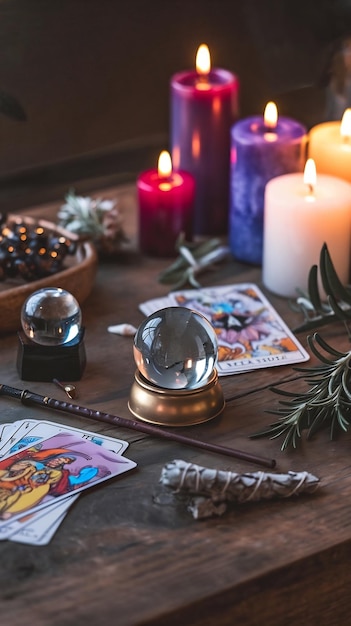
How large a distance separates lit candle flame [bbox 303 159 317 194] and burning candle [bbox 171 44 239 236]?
9.4 inches

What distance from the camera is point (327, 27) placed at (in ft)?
5.65

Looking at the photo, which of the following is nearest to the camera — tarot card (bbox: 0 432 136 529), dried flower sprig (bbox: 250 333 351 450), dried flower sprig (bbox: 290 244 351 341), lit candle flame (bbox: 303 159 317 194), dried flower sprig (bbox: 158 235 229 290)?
tarot card (bbox: 0 432 136 529)

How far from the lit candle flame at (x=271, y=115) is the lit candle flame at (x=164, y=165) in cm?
16

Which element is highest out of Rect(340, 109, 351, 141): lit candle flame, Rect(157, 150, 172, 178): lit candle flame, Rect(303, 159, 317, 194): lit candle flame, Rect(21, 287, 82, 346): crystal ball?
Rect(340, 109, 351, 141): lit candle flame

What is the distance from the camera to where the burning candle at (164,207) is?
145 cm

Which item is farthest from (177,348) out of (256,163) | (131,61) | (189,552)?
(131,61)

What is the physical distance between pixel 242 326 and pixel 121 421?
287 millimetres

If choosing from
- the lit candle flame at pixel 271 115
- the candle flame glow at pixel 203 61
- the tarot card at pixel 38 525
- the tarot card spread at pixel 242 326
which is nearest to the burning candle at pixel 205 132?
the candle flame glow at pixel 203 61

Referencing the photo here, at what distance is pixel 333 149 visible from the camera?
144cm

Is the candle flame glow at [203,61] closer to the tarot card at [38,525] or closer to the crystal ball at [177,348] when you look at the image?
the crystal ball at [177,348]

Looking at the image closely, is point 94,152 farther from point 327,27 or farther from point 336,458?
point 336,458

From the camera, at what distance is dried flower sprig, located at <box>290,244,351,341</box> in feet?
3.87

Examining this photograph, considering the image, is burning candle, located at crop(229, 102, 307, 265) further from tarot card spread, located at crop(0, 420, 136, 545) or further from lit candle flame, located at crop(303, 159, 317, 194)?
tarot card spread, located at crop(0, 420, 136, 545)

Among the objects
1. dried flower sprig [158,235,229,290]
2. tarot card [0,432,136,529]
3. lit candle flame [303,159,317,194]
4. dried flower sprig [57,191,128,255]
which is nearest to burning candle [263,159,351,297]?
lit candle flame [303,159,317,194]
